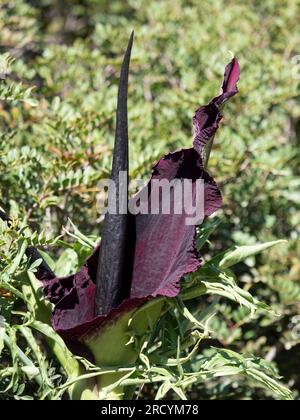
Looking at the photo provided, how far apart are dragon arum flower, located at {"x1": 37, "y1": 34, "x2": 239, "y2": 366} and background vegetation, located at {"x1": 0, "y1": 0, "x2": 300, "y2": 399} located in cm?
7

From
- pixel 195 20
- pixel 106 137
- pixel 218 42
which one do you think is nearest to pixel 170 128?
pixel 106 137

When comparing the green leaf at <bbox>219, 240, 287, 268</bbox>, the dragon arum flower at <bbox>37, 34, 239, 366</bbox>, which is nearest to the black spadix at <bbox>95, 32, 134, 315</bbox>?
the dragon arum flower at <bbox>37, 34, 239, 366</bbox>

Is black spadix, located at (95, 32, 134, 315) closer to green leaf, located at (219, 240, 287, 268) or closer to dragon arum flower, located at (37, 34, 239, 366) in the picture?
dragon arum flower, located at (37, 34, 239, 366)

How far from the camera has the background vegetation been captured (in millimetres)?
1271

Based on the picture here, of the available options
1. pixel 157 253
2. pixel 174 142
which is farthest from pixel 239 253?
pixel 174 142

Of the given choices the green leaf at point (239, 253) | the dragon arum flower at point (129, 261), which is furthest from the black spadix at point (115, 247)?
the green leaf at point (239, 253)

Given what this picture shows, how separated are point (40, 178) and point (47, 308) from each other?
375 millimetres

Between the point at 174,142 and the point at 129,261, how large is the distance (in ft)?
2.39

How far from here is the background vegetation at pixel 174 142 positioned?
4.17 feet

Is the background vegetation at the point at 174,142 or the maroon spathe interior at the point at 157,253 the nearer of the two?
the maroon spathe interior at the point at 157,253

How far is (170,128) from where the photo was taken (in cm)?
175

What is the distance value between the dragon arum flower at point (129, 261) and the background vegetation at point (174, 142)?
0.07 meters

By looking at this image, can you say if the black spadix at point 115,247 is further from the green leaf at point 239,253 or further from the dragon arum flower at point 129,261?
the green leaf at point 239,253

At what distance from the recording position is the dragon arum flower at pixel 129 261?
36.8 inches
